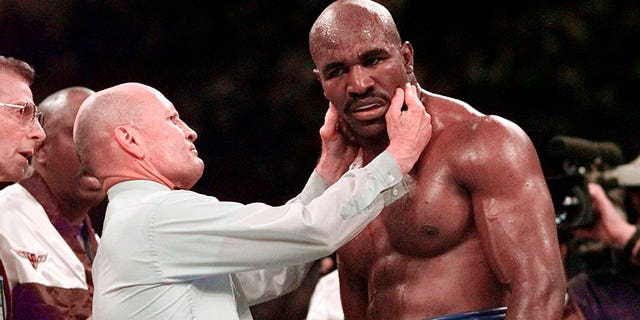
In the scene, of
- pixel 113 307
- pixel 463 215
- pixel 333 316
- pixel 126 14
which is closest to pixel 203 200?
pixel 113 307

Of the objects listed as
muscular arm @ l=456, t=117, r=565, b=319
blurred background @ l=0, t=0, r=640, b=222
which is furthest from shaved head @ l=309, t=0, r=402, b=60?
blurred background @ l=0, t=0, r=640, b=222

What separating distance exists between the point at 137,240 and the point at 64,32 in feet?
11.0

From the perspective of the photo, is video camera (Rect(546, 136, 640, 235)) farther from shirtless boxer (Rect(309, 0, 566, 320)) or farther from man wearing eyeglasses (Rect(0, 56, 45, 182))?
man wearing eyeglasses (Rect(0, 56, 45, 182))

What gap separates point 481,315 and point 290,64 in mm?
3594

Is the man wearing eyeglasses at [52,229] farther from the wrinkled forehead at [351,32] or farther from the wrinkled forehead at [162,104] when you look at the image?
the wrinkled forehead at [351,32]

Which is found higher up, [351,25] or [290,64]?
[351,25]

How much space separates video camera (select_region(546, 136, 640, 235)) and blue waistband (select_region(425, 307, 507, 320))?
0.95m

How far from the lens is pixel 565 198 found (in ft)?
9.26

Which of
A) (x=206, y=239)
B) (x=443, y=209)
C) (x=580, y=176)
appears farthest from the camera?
(x=580, y=176)

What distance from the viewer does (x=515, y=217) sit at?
6.12ft

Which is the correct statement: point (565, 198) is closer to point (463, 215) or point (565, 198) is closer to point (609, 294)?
point (609, 294)

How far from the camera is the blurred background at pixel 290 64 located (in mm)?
4891

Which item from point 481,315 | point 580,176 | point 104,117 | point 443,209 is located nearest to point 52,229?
point 104,117

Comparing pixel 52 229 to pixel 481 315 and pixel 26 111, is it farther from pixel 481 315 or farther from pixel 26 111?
pixel 481 315
